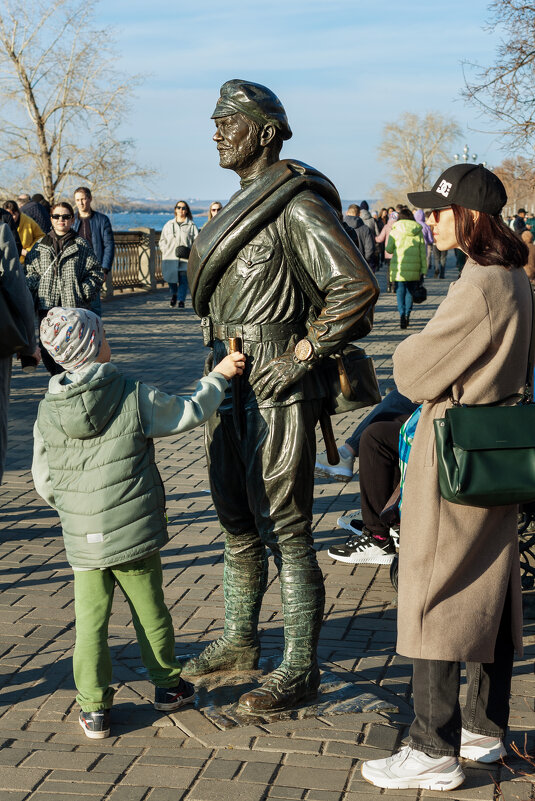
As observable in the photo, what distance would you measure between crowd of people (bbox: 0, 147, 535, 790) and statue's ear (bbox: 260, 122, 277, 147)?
0.05 metres

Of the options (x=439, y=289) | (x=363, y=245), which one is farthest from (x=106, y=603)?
(x=439, y=289)

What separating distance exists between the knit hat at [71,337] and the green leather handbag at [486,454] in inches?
50.5

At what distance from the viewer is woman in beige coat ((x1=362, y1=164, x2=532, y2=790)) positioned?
3.20 m

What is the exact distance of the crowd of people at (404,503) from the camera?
128 inches

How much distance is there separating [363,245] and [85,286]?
11.0 meters

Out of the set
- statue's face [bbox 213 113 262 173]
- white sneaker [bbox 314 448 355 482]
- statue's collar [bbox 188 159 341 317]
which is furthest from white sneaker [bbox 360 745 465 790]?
white sneaker [bbox 314 448 355 482]

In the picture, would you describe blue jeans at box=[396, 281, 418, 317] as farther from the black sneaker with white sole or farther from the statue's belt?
the statue's belt

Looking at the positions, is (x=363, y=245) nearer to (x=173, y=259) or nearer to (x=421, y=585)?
(x=173, y=259)

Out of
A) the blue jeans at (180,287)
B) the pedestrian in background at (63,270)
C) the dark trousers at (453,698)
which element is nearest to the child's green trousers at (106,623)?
the dark trousers at (453,698)

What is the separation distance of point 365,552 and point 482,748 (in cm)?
236

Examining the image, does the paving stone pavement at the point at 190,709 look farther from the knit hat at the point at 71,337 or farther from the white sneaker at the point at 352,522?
the knit hat at the point at 71,337

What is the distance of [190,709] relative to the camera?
3992mm

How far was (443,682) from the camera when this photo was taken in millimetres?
3324

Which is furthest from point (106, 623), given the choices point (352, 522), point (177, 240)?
point (177, 240)
